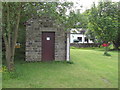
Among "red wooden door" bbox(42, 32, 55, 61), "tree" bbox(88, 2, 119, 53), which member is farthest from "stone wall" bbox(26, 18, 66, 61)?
"tree" bbox(88, 2, 119, 53)

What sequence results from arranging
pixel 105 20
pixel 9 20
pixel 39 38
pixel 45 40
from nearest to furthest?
pixel 9 20, pixel 39 38, pixel 45 40, pixel 105 20

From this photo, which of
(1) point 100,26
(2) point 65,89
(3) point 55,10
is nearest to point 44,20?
(3) point 55,10

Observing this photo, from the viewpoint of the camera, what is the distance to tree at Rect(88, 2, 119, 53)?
24.1 meters

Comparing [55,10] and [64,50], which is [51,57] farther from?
[55,10]

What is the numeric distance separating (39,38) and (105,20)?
15.2 meters

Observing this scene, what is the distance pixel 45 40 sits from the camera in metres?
11.8

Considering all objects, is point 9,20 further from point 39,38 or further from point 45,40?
point 45,40

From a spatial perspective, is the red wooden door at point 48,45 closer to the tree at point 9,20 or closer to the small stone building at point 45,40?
the small stone building at point 45,40

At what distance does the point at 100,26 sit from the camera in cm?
2438

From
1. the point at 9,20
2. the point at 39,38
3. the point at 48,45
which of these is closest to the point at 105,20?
the point at 48,45

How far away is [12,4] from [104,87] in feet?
15.3

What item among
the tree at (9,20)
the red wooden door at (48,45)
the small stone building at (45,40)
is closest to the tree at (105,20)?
the small stone building at (45,40)

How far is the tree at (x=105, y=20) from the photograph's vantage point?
24.1 metres

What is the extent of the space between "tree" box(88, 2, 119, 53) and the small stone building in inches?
519
